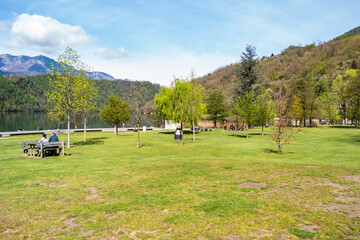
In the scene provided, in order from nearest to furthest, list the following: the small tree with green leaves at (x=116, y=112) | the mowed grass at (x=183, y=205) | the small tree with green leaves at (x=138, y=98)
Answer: the mowed grass at (x=183, y=205)
the small tree with green leaves at (x=138, y=98)
the small tree with green leaves at (x=116, y=112)

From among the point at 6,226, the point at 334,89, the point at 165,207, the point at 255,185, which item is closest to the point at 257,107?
the point at 255,185

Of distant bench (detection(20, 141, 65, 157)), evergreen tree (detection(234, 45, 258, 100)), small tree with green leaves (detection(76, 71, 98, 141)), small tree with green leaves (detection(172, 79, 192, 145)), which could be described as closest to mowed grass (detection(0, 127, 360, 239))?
distant bench (detection(20, 141, 65, 157))

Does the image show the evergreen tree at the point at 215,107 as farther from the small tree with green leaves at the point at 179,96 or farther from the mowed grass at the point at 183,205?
the mowed grass at the point at 183,205

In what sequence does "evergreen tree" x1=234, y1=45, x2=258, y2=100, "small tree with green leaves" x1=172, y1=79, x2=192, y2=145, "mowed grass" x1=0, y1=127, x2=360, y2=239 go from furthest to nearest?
1. "evergreen tree" x1=234, y1=45, x2=258, y2=100
2. "small tree with green leaves" x1=172, y1=79, x2=192, y2=145
3. "mowed grass" x1=0, y1=127, x2=360, y2=239

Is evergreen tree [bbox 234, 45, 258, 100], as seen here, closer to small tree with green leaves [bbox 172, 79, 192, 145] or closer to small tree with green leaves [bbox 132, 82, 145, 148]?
small tree with green leaves [bbox 172, 79, 192, 145]

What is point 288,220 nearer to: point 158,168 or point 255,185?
point 255,185

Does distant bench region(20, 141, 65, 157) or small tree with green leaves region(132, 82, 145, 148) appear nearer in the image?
distant bench region(20, 141, 65, 157)

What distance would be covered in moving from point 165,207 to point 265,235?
10.5ft

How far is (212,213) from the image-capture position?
7.04 metres

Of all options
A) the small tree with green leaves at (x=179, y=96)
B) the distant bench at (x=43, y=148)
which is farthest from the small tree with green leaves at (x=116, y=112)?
the distant bench at (x=43, y=148)

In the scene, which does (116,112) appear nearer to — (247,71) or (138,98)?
(138,98)

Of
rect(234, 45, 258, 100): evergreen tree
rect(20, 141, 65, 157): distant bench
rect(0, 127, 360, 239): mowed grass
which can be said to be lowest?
rect(0, 127, 360, 239): mowed grass

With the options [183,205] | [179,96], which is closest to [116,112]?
[179,96]

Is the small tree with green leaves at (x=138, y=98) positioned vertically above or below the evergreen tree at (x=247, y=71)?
below
